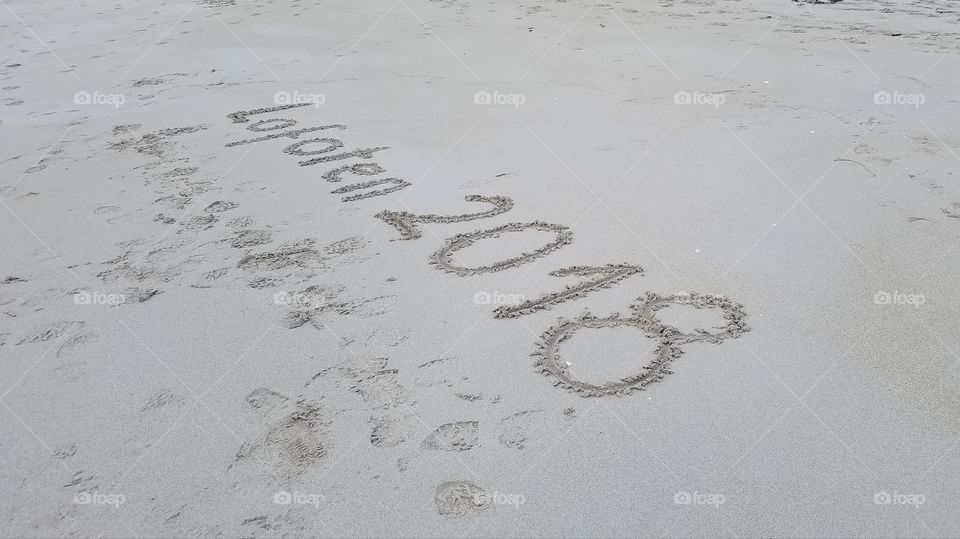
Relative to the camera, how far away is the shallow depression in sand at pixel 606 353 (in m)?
2.84

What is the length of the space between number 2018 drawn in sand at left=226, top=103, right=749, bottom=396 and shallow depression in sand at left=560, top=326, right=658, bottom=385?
0.02 meters

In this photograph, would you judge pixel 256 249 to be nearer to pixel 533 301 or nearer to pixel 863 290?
pixel 533 301

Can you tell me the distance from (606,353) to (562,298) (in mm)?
427

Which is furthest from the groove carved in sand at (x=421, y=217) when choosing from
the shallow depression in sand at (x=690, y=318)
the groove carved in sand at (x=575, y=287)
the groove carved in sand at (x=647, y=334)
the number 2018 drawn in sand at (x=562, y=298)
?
the shallow depression in sand at (x=690, y=318)

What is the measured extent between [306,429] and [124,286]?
1546 mm

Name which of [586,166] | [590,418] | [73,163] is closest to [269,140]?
[73,163]

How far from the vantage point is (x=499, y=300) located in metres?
3.34

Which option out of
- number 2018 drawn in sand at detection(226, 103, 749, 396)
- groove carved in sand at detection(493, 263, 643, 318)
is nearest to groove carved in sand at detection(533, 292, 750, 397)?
number 2018 drawn in sand at detection(226, 103, 749, 396)

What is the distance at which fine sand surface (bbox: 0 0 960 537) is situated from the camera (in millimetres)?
2354

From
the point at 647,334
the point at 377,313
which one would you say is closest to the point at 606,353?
the point at 647,334

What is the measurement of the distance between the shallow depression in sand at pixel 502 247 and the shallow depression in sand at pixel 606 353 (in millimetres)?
739

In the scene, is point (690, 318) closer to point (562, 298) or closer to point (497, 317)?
point (562, 298)

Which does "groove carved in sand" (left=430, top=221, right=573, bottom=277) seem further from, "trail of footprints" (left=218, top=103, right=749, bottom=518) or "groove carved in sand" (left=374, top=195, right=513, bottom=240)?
"groove carved in sand" (left=374, top=195, right=513, bottom=240)

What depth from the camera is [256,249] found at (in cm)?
392
